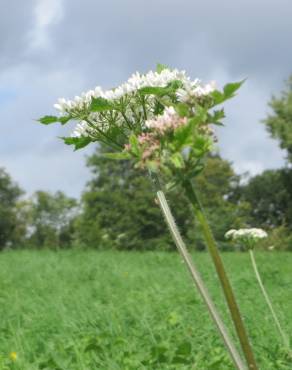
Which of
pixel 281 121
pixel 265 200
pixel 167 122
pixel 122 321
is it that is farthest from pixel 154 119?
pixel 265 200

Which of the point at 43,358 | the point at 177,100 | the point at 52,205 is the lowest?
the point at 43,358

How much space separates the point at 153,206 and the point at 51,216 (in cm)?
2782

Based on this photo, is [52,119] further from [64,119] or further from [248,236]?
[248,236]

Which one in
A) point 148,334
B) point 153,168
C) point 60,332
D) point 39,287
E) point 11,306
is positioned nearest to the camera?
point 153,168

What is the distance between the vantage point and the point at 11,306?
748 centimetres

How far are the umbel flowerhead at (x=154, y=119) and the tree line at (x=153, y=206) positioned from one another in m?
27.2

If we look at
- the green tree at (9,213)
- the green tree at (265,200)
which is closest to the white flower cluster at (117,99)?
the green tree at (265,200)

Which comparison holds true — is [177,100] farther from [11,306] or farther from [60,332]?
[11,306]

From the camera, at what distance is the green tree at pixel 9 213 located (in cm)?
5647

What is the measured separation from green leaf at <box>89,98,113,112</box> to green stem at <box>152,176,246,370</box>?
270 millimetres

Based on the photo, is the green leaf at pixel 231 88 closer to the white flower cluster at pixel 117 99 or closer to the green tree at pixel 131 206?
the white flower cluster at pixel 117 99

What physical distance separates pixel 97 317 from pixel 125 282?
3374mm

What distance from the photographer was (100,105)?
1833 mm

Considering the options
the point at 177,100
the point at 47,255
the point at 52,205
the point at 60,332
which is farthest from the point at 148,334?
the point at 52,205
